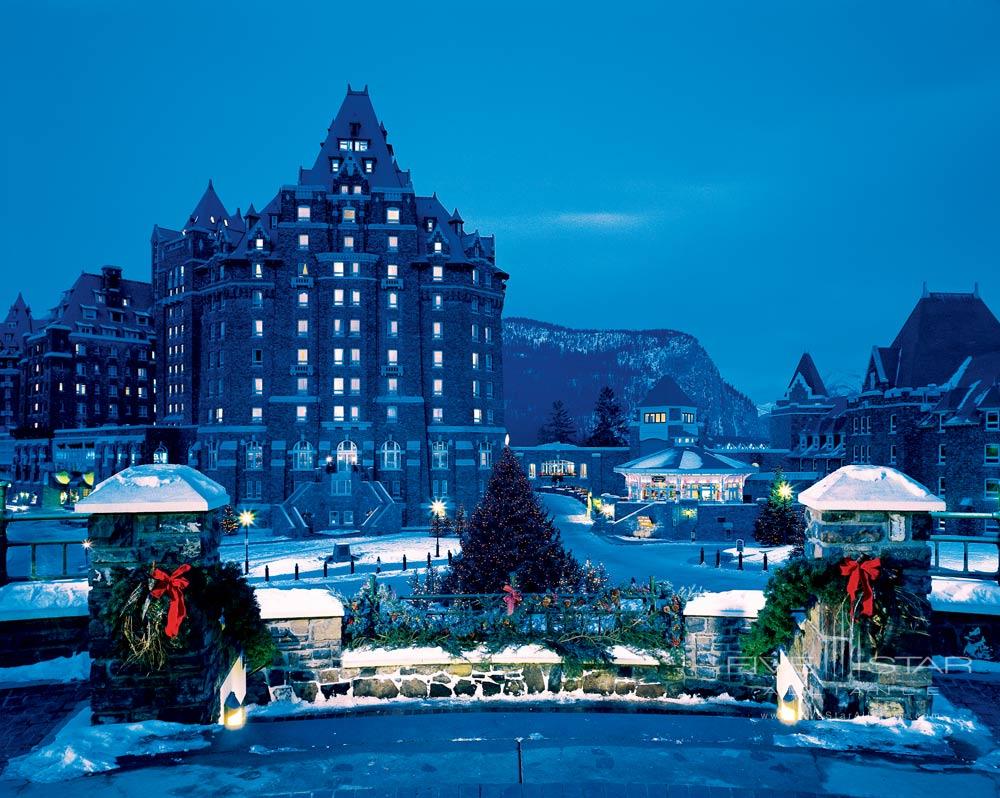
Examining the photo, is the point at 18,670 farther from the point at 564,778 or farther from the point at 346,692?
the point at 564,778

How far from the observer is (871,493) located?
6867 mm

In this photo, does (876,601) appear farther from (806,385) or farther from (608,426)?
(608,426)

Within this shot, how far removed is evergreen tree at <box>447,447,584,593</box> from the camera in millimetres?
17500

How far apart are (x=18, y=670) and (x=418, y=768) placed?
5.77m

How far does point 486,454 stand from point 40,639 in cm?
→ 4874

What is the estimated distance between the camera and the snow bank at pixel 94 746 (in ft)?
18.7

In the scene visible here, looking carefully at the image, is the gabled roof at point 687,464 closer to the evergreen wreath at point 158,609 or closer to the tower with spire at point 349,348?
the tower with spire at point 349,348

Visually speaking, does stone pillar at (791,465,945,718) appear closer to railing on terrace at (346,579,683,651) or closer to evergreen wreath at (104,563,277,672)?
railing on terrace at (346,579,683,651)

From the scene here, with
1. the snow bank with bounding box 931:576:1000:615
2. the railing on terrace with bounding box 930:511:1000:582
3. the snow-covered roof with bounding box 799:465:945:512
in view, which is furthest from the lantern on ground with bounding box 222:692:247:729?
the snow bank with bounding box 931:576:1000:615

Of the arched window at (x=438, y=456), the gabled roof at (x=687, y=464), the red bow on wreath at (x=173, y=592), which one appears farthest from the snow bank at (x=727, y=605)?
the arched window at (x=438, y=456)

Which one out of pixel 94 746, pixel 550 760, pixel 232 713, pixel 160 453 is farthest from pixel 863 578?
pixel 160 453

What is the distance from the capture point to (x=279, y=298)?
2181 inches

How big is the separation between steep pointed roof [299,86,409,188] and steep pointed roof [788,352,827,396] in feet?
141

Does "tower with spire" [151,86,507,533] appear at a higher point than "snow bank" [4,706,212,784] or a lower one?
higher
